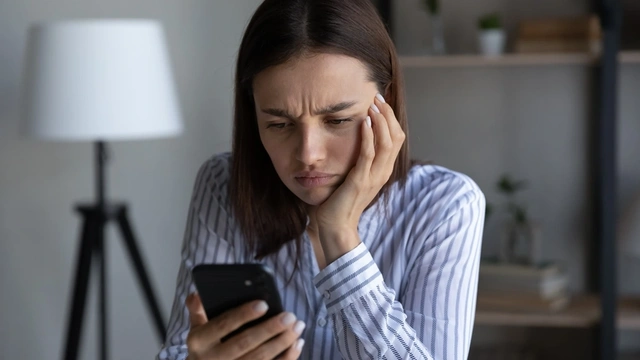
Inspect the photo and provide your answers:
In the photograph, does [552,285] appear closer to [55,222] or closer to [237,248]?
[237,248]

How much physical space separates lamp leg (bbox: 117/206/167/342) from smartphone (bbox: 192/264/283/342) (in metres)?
1.15

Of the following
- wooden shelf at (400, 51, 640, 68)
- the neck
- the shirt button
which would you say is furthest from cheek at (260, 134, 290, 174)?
wooden shelf at (400, 51, 640, 68)

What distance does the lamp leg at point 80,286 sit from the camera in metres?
2.18

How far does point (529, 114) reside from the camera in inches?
106

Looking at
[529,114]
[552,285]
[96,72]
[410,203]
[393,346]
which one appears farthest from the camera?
[529,114]

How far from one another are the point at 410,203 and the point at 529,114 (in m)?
1.40

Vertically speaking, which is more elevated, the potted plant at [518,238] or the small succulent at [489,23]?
the small succulent at [489,23]

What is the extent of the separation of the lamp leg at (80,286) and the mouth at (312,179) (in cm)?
107

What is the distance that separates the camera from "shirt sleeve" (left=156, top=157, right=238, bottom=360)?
1.40 m

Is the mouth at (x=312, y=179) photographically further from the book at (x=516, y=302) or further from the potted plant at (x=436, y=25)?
the potted plant at (x=436, y=25)

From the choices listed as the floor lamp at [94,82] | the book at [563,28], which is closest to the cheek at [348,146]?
the floor lamp at [94,82]

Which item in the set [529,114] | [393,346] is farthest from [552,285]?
[393,346]

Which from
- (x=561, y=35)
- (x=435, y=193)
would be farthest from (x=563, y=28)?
(x=435, y=193)

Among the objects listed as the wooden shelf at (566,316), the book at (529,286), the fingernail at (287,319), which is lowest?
the wooden shelf at (566,316)
